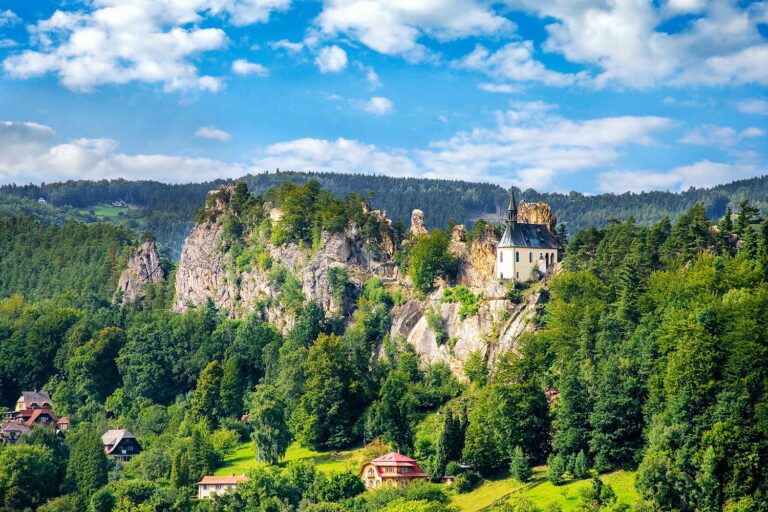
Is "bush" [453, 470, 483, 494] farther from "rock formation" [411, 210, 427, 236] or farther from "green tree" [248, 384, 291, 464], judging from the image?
"rock formation" [411, 210, 427, 236]

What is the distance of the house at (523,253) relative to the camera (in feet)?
334

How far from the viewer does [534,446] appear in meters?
87.3

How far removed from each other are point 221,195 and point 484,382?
4970cm

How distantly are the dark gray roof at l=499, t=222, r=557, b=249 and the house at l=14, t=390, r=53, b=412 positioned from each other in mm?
50051

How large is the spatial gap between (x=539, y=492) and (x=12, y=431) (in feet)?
180

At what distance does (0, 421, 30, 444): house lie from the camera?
Answer: 110125 mm

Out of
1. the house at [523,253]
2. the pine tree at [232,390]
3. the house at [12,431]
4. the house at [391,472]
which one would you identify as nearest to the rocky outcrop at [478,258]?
the house at [523,253]

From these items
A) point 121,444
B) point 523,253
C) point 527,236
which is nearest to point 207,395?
point 121,444

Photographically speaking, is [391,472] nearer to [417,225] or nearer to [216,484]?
[216,484]

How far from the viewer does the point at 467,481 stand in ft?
279

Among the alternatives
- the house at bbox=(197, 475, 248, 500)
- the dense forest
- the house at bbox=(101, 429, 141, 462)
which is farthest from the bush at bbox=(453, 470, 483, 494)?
the house at bbox=(101, 429, 141, 462)

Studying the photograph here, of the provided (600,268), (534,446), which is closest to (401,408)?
(534,446)

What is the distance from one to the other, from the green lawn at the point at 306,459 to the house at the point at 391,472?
289 centimetres

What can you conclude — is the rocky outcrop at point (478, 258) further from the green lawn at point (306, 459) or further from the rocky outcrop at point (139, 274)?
the rocky outcrop at point (139, 274)
